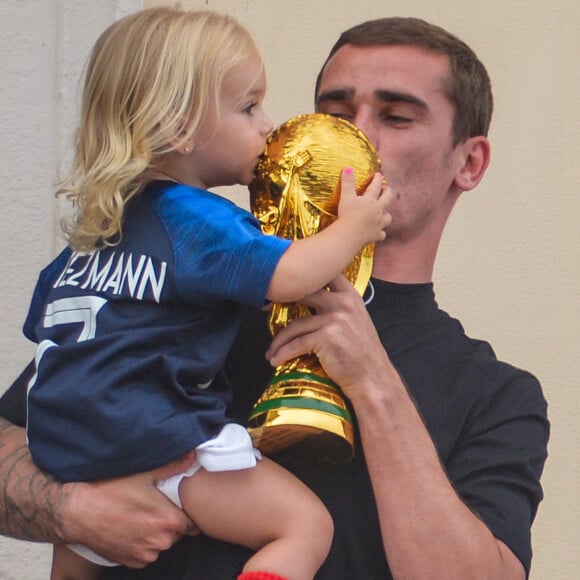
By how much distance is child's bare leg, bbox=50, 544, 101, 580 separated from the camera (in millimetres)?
2209

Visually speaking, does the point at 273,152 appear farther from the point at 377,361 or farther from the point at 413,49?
the point at 413,49

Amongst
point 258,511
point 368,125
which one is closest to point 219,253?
point 258,511

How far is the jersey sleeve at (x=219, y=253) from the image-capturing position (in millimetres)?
1931

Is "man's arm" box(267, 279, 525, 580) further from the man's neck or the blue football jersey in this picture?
the man's neck

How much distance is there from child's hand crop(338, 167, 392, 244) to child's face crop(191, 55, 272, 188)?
14 centimetres

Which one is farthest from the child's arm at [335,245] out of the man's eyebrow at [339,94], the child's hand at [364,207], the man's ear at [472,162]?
the man's ear at [472,162]

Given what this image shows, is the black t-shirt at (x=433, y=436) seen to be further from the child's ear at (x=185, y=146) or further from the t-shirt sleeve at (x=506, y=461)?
the child's ear at (x=185, y=146)

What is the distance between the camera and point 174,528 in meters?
2.02

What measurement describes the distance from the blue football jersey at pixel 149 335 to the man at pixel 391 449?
0.26ft

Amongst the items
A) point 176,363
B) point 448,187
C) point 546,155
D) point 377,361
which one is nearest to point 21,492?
point 176,363

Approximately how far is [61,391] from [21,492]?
24 centimetres

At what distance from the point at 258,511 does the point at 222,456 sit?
0.32ft

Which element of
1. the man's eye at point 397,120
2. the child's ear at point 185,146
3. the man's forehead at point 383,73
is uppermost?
the child's ear at point 185,146

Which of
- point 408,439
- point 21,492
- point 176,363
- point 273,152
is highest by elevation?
point 273,152
